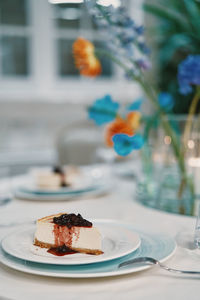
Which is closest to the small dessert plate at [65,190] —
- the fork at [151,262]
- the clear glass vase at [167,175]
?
the clear glass vase at [167,175]

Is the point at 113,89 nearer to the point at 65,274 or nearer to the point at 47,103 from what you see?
the point at 47,103

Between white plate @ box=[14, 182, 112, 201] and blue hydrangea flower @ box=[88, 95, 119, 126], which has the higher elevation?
blue hydrangea flower @ box=[88, 95, 119, 126]

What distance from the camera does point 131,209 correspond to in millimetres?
1204

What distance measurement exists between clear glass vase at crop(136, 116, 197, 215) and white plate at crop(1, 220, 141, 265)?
34cm

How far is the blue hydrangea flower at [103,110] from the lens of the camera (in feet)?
3.91

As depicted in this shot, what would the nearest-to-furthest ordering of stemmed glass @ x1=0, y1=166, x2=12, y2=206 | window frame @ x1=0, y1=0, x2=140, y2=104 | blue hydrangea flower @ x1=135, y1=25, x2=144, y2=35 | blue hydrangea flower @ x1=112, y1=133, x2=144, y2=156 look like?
blue hydrangea flower @ x1=112, y1=133, x2=144, y2=156 < blue hydrangea flower @ x1=135, y1=25, x2=144, y2=35 < stemmed glass @ x1=0, y1=166, x2=12, y2=206 < window frame @ x1=0, y1=0, x2=140, y2=104

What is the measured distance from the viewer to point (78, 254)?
2.42 feet

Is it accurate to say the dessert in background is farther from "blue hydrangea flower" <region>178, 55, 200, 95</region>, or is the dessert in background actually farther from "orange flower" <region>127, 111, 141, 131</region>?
"blue hydrangea flower" <region>178, 55, 200, 95</region>

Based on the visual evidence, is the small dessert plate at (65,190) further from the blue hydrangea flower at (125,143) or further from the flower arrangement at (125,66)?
the blue hydrangea flower at (125,143)

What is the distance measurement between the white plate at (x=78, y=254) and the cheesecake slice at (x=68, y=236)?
0.02 m

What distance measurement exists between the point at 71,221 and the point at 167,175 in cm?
53

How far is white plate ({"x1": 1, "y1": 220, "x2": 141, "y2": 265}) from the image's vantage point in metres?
0.68

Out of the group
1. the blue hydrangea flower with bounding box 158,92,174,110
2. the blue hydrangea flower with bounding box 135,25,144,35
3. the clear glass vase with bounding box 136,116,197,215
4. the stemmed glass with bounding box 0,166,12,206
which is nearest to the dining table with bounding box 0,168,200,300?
the clear glass vase with bounding box 136,116,197,215

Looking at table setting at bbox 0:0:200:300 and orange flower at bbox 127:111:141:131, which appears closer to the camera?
table setting at bbox 0:0:200:300
